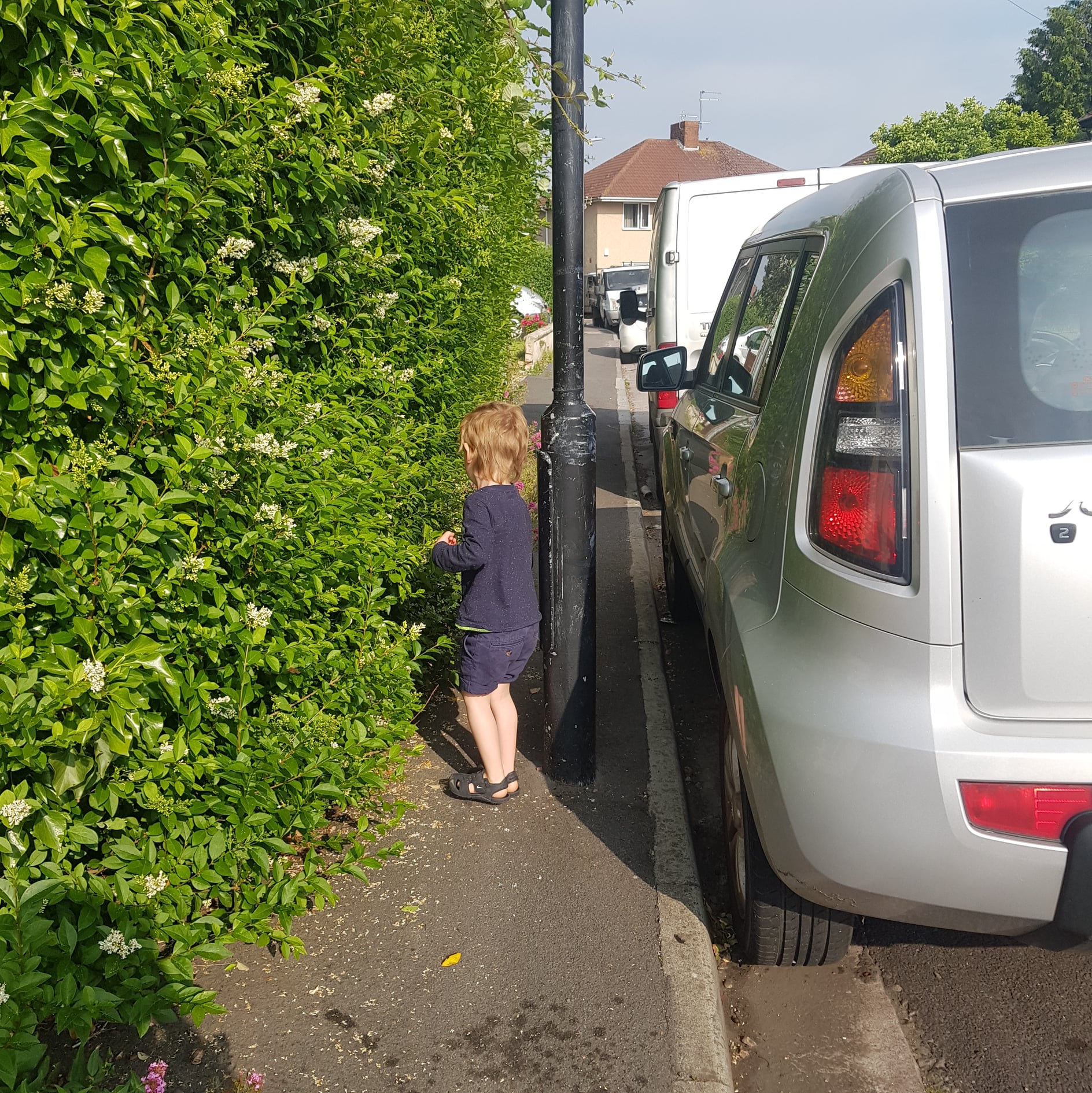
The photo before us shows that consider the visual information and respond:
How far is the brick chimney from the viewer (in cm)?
6088

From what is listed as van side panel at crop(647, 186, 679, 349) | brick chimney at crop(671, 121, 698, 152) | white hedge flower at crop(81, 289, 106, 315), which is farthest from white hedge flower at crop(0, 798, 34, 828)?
brick chimney at crop(671, 121, 698, 152)

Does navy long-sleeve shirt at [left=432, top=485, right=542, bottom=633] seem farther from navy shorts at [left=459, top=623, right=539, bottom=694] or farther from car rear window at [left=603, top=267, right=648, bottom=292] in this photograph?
car rear window at [left=603, top=267, right=648, bottom=292]

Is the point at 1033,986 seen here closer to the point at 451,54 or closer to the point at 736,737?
the point at 736,737

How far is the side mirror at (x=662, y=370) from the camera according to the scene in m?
4.80

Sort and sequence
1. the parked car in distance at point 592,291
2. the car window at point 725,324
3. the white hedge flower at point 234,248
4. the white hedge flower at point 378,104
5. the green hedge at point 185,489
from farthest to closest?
the parked car in distance at point 592,291 → the car window at point 725,324 → the white hedge flower at point 378,104 → the white hedge flower at point 234,248 → the green hedge at point 185,489

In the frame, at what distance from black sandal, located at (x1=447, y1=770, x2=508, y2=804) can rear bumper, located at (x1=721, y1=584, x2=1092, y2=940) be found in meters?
1.71

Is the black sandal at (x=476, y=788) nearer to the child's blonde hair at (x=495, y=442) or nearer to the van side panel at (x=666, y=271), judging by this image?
the child's blonde hair at (x=495, y=442)

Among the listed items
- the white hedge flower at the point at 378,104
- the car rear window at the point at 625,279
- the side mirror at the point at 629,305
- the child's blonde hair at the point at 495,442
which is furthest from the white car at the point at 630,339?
the white hedge flower at the point at 378,104

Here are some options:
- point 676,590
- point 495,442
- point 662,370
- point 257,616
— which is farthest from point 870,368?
point 676,590

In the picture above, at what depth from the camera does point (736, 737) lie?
2.79 m

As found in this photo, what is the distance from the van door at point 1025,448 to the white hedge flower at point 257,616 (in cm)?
162

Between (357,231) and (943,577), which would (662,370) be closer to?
(357,231)

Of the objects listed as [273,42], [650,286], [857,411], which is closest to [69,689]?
[857,411]

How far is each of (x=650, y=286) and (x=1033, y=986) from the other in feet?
28.2
